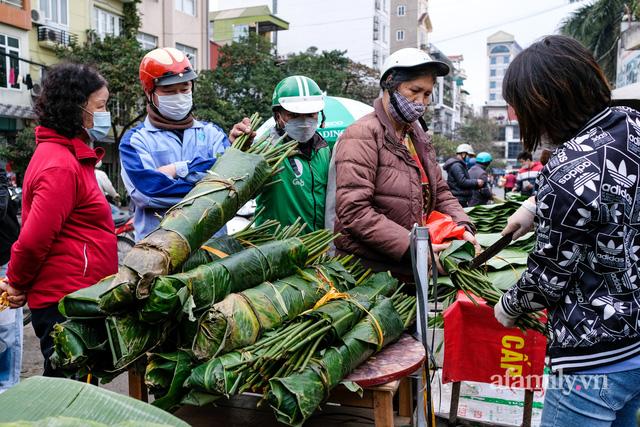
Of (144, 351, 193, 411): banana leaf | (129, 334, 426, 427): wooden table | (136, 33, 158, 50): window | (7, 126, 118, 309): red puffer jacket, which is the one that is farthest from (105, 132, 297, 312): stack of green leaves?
(136, 33, 158, 50): window

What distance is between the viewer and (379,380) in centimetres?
203

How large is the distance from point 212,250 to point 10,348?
2234 mm

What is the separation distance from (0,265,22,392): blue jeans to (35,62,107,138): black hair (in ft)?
5.08

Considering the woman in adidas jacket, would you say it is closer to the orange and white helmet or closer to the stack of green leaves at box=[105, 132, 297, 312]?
the stack of green leaves at box=[105, 132, 297, 312]

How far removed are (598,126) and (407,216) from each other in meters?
1.28

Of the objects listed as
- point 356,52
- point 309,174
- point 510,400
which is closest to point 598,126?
point 309,174

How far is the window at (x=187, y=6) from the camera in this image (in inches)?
1075

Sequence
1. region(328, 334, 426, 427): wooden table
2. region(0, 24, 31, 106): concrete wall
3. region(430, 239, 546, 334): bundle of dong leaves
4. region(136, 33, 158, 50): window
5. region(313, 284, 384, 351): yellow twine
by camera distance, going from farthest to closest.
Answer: region(136, 33, 158, 50): window < region(0, 24, 31, 106): concrete wall < region(430, 239, 546, 334): bundle of dong leaves < region(313, 284, 384, 351): yellow twine < region(328, 334, 426, 427): wooden table

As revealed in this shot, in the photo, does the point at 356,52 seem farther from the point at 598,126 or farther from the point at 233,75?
the point at 598,126

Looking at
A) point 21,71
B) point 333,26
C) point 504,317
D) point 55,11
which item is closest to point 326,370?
point 504,317

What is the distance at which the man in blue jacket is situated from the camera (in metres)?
2.74

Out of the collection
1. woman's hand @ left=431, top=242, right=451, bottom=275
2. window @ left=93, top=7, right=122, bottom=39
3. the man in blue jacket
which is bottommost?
woman's hand @ left=431, top=242, right=451, bottom=275

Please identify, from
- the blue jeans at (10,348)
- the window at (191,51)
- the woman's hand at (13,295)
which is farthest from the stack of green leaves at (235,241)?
the window at (191,51)

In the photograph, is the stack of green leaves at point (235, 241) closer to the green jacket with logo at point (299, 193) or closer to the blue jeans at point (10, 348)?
the green jacket with logo at point (299, 193)
